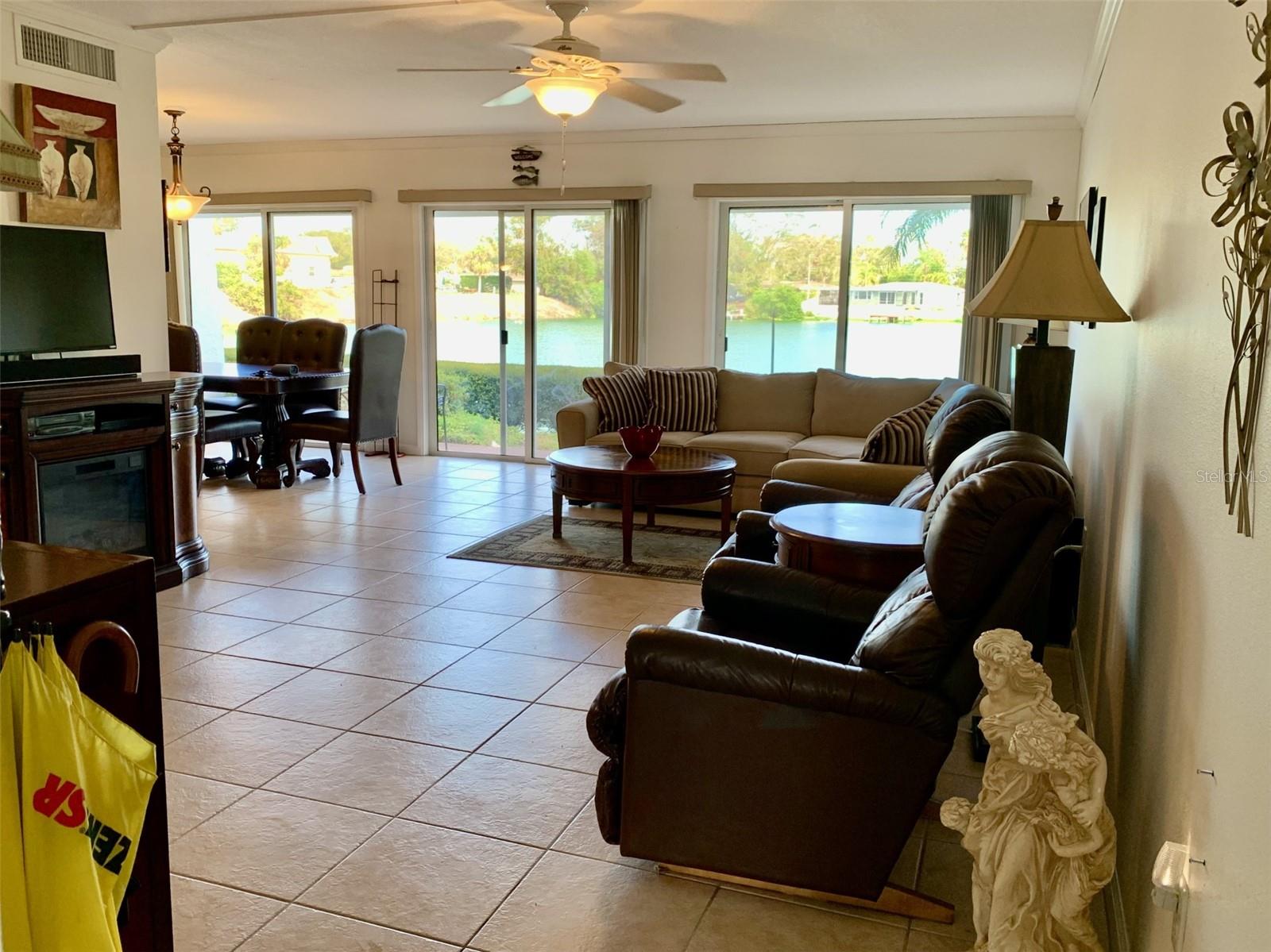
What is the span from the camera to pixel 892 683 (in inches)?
81.6

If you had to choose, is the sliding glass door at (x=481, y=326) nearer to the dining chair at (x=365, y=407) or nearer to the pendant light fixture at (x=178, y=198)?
the dining chair at (x=365, y=407)

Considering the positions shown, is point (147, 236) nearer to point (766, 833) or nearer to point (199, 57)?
point (199, 57)

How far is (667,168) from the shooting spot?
772 centimetres

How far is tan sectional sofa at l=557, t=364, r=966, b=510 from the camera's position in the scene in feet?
20.5

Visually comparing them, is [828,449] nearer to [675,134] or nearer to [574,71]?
[574,71]

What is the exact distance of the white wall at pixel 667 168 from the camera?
6.92m

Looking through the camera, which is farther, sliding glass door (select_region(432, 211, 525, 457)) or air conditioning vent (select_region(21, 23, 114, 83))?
sliding glass door (select_region(432, 211, 525, 457))

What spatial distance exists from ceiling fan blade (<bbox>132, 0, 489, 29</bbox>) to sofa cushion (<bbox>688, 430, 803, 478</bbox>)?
2.93 metres

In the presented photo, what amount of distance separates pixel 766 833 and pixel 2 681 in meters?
1.50

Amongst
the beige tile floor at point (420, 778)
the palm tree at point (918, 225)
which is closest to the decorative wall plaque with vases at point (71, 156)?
the beige tile floor at point (420, 778)

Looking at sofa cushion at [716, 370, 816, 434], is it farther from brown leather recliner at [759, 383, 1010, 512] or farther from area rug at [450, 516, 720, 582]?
brown leather recliner at [759, 383, 1010, 512]

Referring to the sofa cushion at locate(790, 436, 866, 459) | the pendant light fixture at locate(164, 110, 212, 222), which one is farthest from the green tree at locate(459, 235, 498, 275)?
the sofa cushion at locate(790, 436, 866, 459)

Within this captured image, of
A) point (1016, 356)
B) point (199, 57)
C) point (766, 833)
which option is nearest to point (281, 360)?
point (199, 57)

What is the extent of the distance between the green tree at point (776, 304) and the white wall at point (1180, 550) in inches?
171
